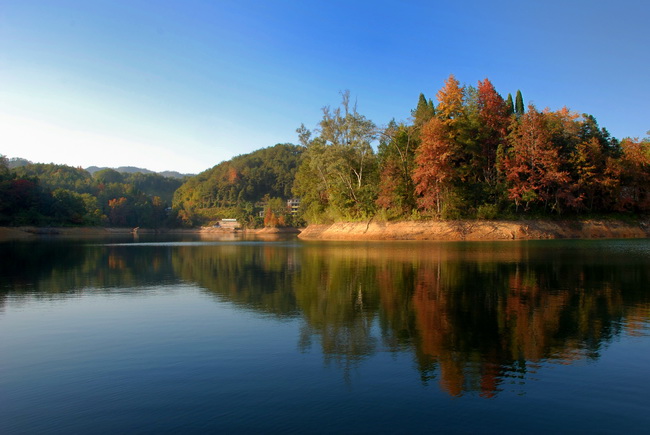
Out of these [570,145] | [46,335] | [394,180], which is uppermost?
[570,145]

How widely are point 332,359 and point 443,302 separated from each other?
5.38 m

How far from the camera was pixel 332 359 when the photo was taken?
7246mm

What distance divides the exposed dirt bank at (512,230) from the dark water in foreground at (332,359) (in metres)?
30.0

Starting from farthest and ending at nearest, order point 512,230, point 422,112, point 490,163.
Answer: point 422,112
point 490,163
point 512,230

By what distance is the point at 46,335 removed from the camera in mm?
9117

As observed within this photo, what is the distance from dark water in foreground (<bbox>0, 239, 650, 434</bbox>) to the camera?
517 centimetres

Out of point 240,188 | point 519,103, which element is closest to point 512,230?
point 519,103

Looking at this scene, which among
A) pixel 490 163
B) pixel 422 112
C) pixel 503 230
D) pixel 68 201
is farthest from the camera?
pixel 68 201

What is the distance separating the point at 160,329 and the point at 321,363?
4454 millimetres

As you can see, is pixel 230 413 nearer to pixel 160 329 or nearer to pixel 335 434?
pixel 335 434

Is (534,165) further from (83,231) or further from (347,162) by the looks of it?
→ (83,231)

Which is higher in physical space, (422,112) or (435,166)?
(422,112)

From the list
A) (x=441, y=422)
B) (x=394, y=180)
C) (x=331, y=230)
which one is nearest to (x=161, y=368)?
(x=441, y=422)

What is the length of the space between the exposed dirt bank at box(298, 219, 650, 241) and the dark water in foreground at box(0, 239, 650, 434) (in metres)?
30.0
